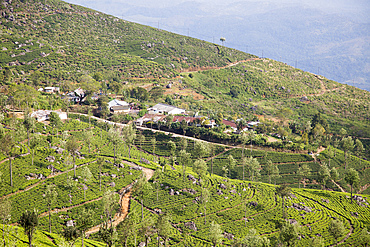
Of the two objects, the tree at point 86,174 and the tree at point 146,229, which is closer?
the tree at point 146,229

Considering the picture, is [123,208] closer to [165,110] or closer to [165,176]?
[165,176]

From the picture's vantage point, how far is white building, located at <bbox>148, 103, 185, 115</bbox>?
15325 cm

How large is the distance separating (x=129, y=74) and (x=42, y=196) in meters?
139

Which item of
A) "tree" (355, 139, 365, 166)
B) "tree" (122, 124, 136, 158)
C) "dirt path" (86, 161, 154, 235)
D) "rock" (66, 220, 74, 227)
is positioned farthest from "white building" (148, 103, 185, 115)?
"rock" (66, 220, 74, 227)

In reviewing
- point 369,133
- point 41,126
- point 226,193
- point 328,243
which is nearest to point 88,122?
point 41,126

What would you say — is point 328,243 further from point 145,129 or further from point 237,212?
point 145,129

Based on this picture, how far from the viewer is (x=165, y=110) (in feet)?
509

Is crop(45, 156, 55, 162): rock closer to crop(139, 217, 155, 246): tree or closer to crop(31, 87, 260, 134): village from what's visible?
crop(139, 217, 155, 246): tree

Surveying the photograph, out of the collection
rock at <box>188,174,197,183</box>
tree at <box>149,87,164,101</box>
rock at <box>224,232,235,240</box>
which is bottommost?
rock at <box>224,232,235,240</box>

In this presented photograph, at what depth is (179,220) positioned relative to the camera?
3029 inches

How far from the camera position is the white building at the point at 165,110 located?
153250 millimetres

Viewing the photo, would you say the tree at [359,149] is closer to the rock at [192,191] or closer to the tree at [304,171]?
the tree at [304,171]

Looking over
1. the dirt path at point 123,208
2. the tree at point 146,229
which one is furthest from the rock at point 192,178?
the tree at point 146,229

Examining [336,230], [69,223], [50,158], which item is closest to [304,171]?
[336,230]
